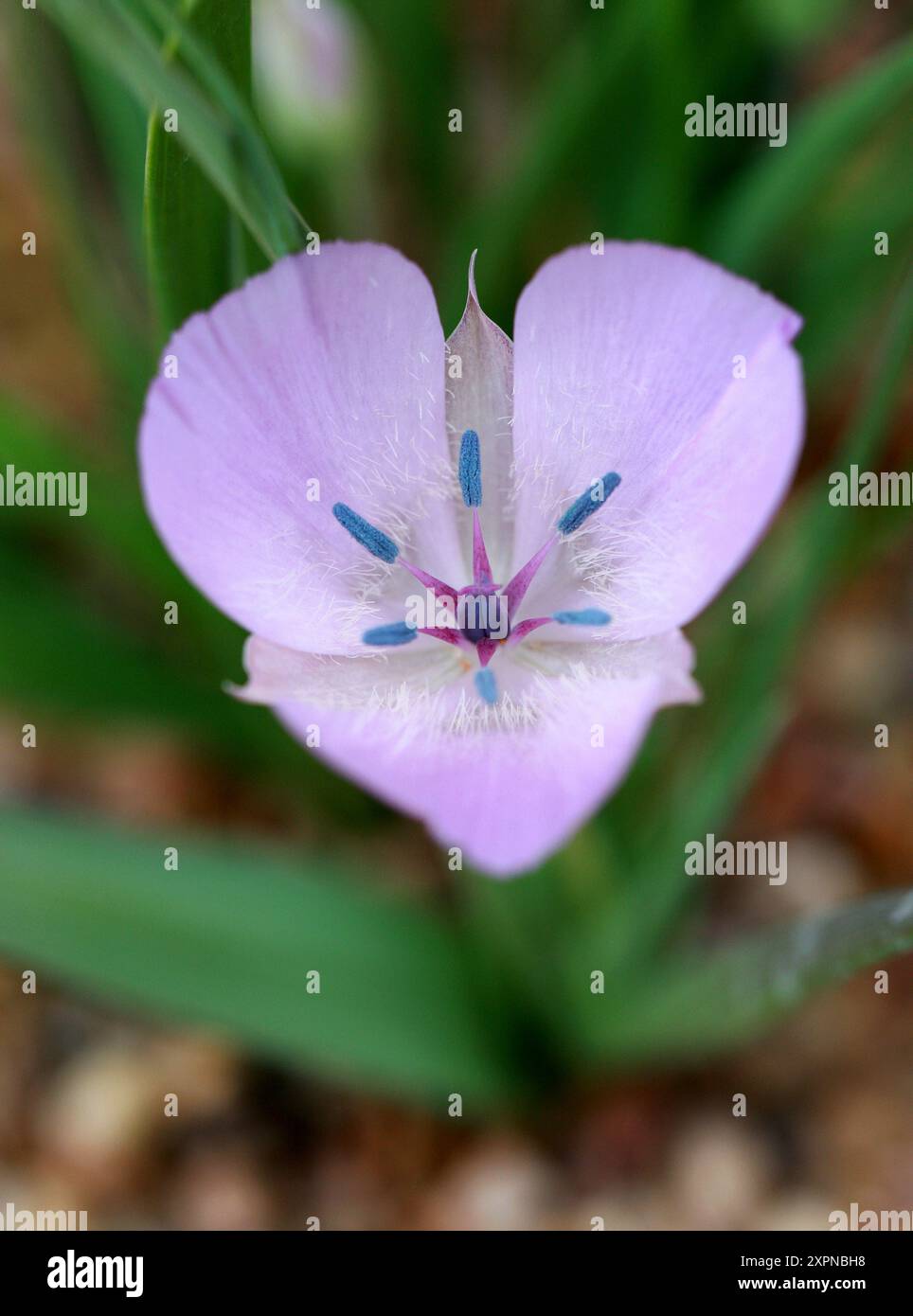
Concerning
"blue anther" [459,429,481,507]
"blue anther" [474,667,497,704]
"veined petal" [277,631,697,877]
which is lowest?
"veined petal" [277,631,697,877]

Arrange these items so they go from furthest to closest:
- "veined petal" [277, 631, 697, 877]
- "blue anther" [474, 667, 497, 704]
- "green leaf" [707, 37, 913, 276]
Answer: "green leaf" [707, 37, 913, 276] → "blue anther" [474, 667, 497, 704] → "veined petal" [277, 631, 697, 877]

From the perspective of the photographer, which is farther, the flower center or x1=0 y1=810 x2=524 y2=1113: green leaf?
x1=0 y1=810 x2=524 y2=1113: green leaf

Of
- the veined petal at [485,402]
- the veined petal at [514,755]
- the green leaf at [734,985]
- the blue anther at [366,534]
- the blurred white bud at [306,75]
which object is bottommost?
the green leaf at [734,985]

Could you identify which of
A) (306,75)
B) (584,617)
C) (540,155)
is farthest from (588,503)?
(306,75)

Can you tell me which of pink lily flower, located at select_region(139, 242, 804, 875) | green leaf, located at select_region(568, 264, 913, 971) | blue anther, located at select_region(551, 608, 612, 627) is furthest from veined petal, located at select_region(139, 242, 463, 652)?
green leaf, located at select_region(568, 264, 913, 971)

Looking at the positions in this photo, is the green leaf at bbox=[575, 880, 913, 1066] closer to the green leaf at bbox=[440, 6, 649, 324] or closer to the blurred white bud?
the green leaf at bbox=[440, 6, 649, 324]

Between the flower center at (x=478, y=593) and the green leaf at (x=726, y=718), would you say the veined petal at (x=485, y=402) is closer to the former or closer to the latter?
the flower center at (x=478, y=593)

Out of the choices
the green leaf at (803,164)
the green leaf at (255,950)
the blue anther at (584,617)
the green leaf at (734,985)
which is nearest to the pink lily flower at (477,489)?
the blue anther at (584,617)

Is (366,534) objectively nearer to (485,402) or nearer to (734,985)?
(485,402)
